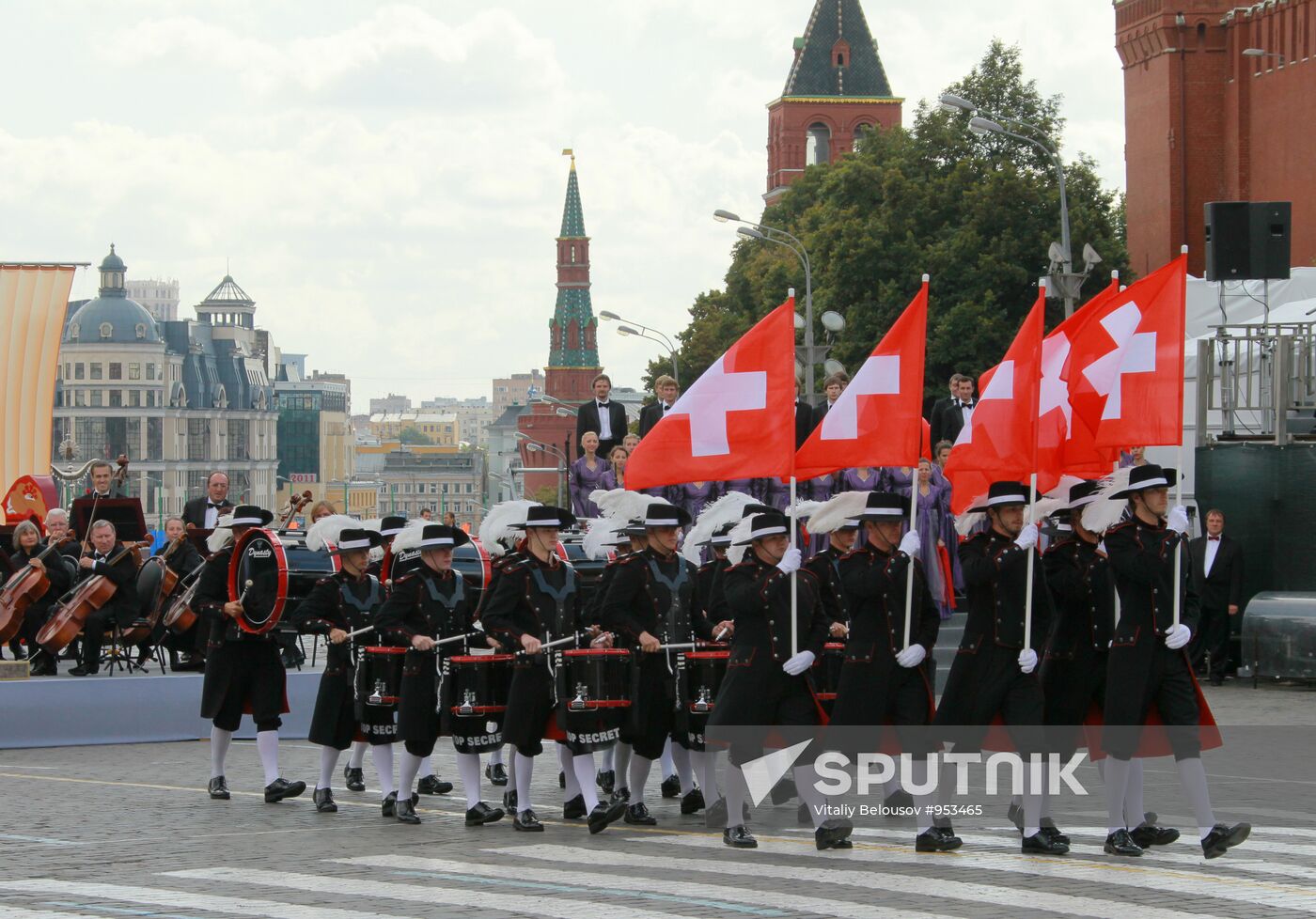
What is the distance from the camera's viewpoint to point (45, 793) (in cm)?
1584

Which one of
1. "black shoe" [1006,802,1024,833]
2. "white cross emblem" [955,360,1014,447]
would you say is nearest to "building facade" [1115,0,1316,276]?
"white cross emblem" [955,360,1014,447]

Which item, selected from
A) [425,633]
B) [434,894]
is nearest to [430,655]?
[425,633]

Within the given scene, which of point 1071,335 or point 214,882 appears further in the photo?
point 1071,335

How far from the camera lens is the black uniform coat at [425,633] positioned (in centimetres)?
1380

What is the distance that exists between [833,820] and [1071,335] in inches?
165

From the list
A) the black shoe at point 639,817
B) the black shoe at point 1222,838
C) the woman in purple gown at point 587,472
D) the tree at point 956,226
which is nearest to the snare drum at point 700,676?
the black shoe at point 639,817

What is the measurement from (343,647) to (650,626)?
251 centimetres

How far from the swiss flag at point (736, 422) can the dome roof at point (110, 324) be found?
181 meters

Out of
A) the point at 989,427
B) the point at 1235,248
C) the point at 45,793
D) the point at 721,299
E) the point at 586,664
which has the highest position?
the point at 721,299

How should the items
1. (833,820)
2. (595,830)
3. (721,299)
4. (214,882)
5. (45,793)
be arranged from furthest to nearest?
(721,299), (45,793), (595,830), (833,820), (214,882)

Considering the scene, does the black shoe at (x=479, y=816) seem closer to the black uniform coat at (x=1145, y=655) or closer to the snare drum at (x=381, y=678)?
the snare drum at (x=381, y=678)

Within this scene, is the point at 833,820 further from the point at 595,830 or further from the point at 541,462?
the point at 541,462

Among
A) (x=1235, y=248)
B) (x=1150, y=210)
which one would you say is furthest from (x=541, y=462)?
(x=1235, y=248)

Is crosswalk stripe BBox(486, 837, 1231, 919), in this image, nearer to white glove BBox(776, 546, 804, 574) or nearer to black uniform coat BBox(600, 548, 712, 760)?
black uniform coat BBox(600, 548, 712, 760)
